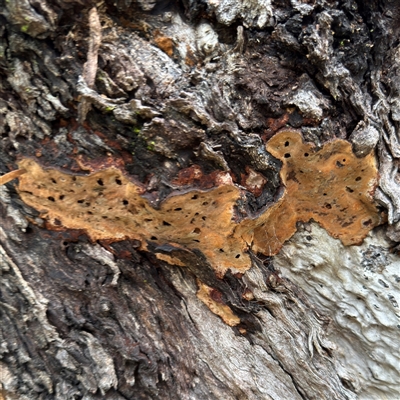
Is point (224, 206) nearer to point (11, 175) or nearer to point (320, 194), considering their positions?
point (320, 194)

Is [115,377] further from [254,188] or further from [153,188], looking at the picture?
[254,188]

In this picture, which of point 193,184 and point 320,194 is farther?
point 320,194

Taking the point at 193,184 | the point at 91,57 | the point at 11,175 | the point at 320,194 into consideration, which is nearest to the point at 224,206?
the point at 193,184

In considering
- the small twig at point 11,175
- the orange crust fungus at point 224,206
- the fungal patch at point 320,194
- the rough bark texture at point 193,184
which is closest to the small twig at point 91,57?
the rough bark texture at point 193,184

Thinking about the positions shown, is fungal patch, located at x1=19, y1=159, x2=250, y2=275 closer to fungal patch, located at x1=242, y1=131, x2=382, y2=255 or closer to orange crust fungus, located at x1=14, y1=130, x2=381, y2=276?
orange crust fungus, located at x1=14, y1=130, x2=381, y2=276

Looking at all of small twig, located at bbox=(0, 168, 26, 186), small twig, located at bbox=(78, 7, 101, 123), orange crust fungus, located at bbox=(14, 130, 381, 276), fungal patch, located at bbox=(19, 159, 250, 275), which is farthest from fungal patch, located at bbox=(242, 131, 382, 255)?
small twig, located at bbox=(0, 168, 26, 186)
